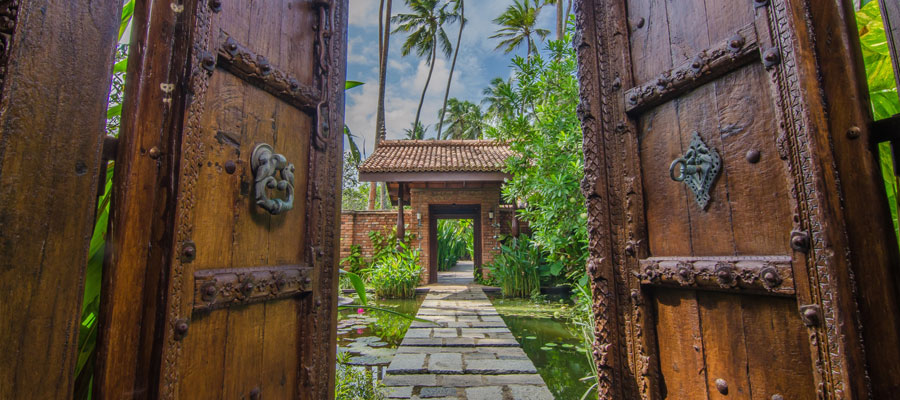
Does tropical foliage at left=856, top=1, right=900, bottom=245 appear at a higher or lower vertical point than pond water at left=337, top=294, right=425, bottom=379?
higher

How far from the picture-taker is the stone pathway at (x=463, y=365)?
7.87ft

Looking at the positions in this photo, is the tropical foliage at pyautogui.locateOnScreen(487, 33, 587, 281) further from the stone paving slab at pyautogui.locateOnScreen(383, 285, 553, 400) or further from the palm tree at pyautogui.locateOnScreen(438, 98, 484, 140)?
the palm tree at pyautogui.locateOnScreen(438, 98, 484, 140)

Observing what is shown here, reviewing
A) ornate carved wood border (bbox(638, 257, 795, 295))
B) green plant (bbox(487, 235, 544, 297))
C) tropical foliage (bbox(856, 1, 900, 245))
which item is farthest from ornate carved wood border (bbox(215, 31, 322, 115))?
green plant (bbox(487, 235, 544, 297))

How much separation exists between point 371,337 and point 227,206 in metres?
3.34

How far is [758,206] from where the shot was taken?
1002 millimetres

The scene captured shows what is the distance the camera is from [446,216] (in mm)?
11133

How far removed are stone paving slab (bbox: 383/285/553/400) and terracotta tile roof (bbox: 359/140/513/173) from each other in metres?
3.77

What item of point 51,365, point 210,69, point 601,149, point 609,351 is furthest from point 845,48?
point 51,365

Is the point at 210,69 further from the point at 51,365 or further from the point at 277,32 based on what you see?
the point at 51,365

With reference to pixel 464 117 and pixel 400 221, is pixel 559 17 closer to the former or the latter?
pixel 400 221

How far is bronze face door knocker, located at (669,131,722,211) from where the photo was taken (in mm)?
1110

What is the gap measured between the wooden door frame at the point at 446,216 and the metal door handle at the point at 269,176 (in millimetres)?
7758

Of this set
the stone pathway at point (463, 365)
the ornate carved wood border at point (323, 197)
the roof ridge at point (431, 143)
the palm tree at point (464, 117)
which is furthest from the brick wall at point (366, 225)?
the palm tree at point (464, 117)

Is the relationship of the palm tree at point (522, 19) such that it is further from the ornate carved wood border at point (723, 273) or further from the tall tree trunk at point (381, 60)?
the ornate carved wood border at point (723, 273)
